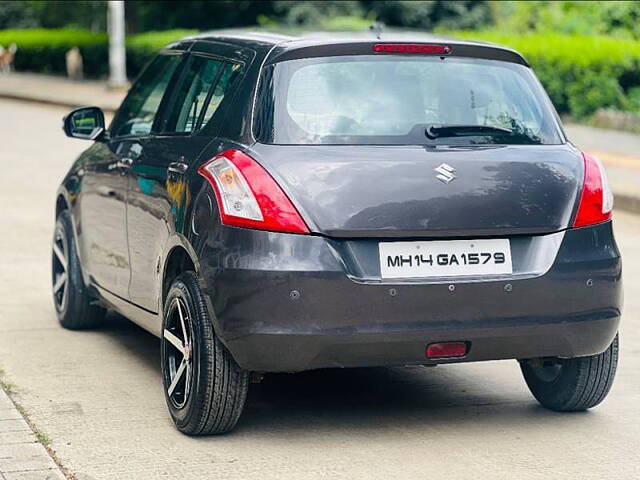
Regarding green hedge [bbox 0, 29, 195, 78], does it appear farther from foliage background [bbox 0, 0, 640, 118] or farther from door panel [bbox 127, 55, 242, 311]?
door panel [bbox 127, 55, 242, 311]

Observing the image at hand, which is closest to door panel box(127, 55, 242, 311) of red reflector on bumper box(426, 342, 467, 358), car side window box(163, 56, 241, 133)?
car side window box(163, 56, 241, 133)

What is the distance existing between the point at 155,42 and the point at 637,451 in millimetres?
A: 34330

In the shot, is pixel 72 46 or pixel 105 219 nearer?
pixel 105 219

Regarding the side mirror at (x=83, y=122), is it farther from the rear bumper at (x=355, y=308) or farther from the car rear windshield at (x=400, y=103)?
the rear bumper at (x=355, y=308)

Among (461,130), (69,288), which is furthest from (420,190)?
(69,288)

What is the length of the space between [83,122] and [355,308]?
2.78m

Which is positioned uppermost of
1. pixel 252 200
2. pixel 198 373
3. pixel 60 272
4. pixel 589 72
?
pixel 252 200

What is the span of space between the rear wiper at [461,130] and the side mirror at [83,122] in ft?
7.80

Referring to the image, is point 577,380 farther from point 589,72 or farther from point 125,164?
point 589,72

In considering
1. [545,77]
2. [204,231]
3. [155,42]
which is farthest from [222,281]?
[155,42]

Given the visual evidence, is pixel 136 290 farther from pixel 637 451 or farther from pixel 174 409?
pixel 637 451

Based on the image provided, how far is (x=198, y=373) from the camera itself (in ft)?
18.1

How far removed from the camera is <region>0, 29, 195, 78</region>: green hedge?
39750 millimetres

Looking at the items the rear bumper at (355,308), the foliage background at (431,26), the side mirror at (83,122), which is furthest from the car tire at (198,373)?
the foliage background at (431,26)
